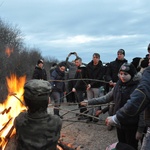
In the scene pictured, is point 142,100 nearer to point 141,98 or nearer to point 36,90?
point 141,98

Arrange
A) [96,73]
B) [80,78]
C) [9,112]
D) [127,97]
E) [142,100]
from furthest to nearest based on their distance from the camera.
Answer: [80,78]
[96,73]
[127,97]
[9,112]
[142,100]

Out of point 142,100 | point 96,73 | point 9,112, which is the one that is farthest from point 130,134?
point 96,73

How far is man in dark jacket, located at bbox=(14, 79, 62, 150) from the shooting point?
2.29 metres

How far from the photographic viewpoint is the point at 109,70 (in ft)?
24.6

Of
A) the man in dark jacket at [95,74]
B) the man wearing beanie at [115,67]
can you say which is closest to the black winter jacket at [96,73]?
the man in dark jacket at [95,74]

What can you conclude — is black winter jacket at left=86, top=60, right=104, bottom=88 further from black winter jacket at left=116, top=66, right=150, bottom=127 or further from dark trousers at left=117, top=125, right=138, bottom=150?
black winter jacket at left=116, top=66, right=150, bottom=127

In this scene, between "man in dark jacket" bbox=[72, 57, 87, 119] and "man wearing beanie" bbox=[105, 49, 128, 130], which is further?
"man in dark jacket" bbox=[72, 57, 87, 119]

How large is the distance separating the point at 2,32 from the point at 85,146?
21.2 meters

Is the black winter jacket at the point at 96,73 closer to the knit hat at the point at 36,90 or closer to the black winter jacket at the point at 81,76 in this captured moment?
the black winter jacket at the point at 81,76

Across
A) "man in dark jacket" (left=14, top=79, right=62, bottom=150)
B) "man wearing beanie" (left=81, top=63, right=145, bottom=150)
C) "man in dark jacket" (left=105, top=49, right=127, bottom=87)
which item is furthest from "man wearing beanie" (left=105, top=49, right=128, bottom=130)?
"man in dark jacket" (left=14, top=79, right=62, bottom=150)

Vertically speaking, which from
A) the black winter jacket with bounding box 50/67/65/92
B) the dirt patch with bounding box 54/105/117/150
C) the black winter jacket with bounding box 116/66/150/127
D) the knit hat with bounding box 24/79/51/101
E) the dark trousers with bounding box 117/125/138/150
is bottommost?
the dirt patch with bounding box 54/105/117/150

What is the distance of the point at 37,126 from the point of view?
2.34 meters

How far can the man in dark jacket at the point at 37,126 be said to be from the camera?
2.29m

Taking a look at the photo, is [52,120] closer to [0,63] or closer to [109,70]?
[109,70]
